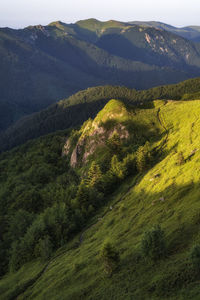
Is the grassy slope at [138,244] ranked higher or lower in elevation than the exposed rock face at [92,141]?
lower

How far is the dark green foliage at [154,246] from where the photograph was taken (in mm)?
47528

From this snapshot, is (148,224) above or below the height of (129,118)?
below

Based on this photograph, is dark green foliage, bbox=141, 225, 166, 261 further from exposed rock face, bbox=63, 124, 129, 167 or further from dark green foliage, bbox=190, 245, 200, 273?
exposed rock face, bbox=63, 124, 129, 167

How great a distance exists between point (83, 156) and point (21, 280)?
96.6m

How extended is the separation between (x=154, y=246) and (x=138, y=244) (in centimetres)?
784

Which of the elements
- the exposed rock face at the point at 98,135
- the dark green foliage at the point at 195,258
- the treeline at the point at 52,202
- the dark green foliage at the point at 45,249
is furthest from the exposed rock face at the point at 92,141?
the dark green foliage at the point at 195,258

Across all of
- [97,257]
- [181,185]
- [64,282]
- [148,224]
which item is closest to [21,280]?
[64,282]

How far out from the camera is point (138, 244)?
5459cm

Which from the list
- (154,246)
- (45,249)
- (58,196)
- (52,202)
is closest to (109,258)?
(154,246)

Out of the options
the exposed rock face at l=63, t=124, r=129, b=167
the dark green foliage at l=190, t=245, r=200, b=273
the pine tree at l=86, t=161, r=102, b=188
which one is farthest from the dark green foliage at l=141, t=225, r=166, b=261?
the exposed rock face at l=63, t=124, r=129, b=167

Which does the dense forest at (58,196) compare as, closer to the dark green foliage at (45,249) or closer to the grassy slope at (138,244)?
the dark green foliage at (45,249)

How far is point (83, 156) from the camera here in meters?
167

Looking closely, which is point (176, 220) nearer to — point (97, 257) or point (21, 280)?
point (97, 257)

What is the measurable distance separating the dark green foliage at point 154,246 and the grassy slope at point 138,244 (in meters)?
1.71
